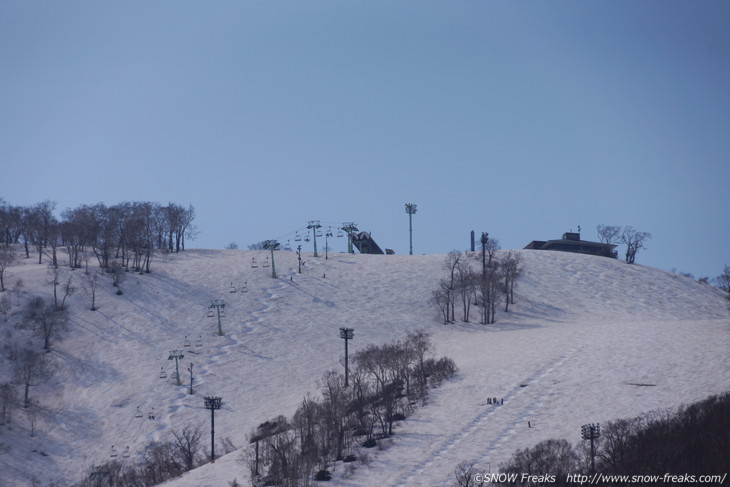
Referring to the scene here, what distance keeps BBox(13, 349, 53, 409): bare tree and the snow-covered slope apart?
3.00ft

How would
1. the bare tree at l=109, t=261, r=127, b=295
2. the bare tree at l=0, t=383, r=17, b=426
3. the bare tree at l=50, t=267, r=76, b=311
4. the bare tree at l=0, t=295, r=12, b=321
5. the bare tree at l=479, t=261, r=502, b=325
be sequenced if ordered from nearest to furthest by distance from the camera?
1. the bare tree at l=0, t=383, r=17, b=426
2. the bare tree at l=0, t=295, r=12, b=321
3. the bare tree at l=50, t=267, r=76, b=311
4. the bare tree at l=479, t=261, r=502, b=325
5. the bare tree at l=109, t=261, r=127, b=295

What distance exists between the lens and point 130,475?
5156cm

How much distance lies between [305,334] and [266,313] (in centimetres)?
660

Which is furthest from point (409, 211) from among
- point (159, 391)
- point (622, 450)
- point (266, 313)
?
point (622, 450)

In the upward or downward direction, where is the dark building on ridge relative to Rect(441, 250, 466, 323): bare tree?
upward

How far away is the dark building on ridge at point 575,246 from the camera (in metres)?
121

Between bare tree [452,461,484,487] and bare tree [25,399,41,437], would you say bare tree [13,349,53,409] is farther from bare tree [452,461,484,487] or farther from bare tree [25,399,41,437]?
bare tree [452,461,484,487]

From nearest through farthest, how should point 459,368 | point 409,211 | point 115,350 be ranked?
point 459,368 < point 115,350 < point 409,211

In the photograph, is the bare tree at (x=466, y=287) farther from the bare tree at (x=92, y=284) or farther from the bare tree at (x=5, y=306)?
the bare tree at (x=5, y=306)

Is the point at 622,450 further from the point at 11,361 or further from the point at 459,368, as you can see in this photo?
the point at 11,361

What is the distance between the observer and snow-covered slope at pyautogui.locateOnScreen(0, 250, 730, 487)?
49.0m

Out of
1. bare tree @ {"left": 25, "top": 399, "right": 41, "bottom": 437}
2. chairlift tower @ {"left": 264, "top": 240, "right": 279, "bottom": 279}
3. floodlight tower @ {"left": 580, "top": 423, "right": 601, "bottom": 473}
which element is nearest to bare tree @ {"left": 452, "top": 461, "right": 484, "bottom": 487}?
floodlight tower @ {"left": 580, "top": 423, "right": 601, "bottom": 473}

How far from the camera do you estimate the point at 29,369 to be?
6438 centimetres

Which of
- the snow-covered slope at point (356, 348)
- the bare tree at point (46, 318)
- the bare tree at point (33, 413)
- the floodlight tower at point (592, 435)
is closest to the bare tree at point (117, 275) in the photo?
the snow-covered slope at point (356, 348)
